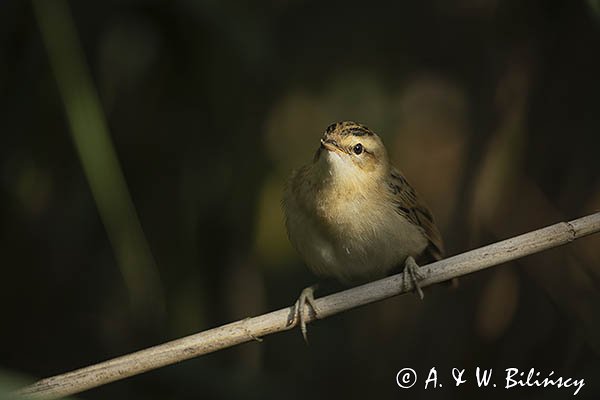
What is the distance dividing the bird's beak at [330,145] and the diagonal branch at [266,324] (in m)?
0.60

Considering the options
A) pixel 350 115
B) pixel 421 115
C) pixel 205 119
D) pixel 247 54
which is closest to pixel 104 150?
pixel 247 54

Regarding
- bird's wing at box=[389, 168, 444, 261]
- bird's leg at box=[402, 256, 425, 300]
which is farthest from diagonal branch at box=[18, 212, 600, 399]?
bird's wing at box=[389, 168, 444, 261]

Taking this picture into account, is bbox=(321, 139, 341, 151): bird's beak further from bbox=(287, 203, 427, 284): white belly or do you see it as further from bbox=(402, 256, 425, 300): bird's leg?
bbox=(402, 256, 425, 300): bird's leg

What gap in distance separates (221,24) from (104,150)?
791 mm

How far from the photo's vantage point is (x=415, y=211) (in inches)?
127

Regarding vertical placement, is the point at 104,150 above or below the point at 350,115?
below

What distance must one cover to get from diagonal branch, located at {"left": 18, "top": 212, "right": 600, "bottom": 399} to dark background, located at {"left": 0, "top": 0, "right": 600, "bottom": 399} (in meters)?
0.80

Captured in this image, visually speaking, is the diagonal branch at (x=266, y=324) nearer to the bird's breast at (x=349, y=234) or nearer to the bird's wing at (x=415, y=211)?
the bird's breast at (x=349, y=234)

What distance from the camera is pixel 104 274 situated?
162 inches

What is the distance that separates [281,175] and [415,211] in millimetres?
885

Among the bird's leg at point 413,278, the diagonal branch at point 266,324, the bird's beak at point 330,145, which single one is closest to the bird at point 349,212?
the bird's beak at point 330,145

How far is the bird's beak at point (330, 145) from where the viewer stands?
9.27 ft

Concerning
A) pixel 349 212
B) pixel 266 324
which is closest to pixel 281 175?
pixel 349 212

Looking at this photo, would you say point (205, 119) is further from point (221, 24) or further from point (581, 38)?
point (581, 38)
